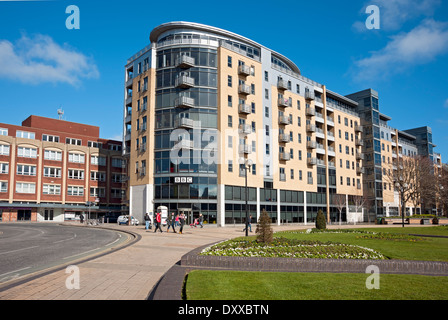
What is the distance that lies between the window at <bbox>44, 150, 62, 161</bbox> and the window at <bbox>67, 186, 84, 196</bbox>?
5.73 m

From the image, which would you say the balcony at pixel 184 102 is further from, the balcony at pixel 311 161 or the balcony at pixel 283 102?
the balcony at pixel 311 161

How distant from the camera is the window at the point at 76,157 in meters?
66.9

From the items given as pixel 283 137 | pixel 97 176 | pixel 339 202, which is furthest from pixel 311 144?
pixel 97 176

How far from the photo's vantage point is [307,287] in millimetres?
7355

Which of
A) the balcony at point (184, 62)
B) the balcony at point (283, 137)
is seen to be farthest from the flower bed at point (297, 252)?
the balcony at point (283, 137)

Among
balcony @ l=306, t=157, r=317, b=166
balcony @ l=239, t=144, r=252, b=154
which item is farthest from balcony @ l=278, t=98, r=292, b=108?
balcony @ l=239, t=144, r=252, b=154

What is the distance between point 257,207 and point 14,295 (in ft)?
151

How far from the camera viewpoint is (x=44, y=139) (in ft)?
220

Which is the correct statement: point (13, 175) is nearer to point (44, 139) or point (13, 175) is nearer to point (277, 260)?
point (44, 139)

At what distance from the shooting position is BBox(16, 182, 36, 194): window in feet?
197

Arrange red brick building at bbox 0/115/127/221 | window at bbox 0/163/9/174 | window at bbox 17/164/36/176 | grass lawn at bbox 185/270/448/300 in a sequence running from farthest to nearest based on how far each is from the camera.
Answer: window at bbox 17/164/36/176
red brick building at bbox 0/115/127/221
window at bbox 0/163/9/174
grass lawn at bbox 185/270/448/300

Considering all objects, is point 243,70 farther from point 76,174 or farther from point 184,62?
point 76,174

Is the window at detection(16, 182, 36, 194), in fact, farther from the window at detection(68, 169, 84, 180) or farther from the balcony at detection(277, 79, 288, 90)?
the balcony at detection(277, 79, 288, 90)

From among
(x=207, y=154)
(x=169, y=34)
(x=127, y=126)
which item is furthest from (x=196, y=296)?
(x=127, y=126)
